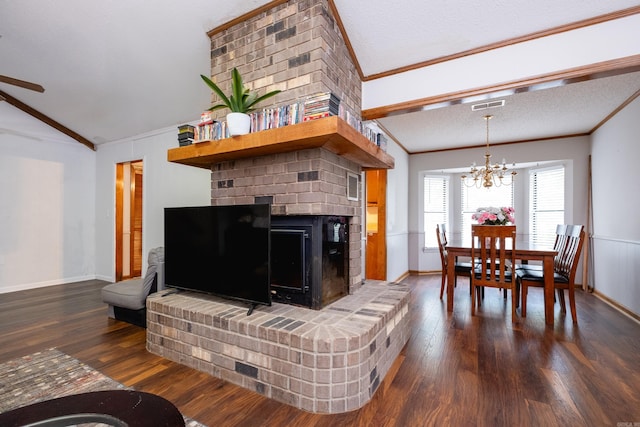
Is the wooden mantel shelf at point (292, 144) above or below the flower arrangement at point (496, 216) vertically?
above

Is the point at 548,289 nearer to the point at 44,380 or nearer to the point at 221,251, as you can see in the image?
the point at 221,251

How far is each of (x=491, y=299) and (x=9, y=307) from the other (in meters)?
6.09

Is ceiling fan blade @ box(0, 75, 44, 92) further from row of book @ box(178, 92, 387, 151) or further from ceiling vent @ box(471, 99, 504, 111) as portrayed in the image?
ceiling vent @ box(471, 99, 504, 111)

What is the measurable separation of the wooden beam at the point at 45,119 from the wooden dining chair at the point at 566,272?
22.8ft

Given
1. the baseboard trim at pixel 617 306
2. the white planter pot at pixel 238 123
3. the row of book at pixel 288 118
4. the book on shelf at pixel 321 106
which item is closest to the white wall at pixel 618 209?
the baseboard trim at pixel 617 306

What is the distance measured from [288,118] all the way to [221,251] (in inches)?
43.7

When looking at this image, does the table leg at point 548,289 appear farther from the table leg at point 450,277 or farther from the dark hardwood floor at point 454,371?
the table leg at point 450,277

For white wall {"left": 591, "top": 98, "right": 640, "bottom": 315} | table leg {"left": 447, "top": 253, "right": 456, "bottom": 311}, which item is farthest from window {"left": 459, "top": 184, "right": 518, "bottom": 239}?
table leg {"left": 447, "top": 253, "right": 456, "bottom": 311}

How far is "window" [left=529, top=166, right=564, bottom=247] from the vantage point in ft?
16.8

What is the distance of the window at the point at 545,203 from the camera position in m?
5.12

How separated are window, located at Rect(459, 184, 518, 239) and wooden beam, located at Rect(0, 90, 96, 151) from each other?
7201mm

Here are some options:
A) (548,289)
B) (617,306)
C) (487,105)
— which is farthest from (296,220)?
(617,306)

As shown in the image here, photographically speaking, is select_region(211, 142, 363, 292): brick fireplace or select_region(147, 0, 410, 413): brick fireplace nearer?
select_region(147, 0, 410, 413): brick fireplace

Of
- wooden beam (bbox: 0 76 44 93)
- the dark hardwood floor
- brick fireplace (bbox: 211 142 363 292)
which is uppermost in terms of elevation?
wooden beam (bbox: 0 76 44 93)
